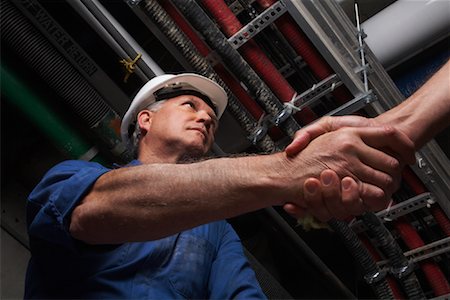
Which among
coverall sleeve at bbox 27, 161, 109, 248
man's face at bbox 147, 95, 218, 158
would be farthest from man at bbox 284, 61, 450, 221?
man's face at bbox 147, 95, 218, 158

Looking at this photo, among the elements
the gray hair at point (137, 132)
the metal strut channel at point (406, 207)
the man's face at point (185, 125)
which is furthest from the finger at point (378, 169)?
the metal strut channel at point (406, 207)

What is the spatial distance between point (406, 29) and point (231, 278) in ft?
4.30

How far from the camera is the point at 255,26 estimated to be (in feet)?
5.54

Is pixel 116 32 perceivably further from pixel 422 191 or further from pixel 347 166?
pixel 422 191

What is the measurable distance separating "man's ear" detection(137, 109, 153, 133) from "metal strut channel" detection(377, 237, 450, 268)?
4.13ft

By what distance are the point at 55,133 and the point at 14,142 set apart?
17.3 inches

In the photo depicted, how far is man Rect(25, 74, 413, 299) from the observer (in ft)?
2.97

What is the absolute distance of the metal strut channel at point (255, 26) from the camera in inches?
65.2

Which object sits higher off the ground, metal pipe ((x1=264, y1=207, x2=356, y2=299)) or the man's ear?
the man's ear

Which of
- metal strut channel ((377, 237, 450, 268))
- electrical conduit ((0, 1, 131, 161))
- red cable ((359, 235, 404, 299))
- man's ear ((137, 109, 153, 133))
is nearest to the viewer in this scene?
man's ear ((137, 109, 153, 133))

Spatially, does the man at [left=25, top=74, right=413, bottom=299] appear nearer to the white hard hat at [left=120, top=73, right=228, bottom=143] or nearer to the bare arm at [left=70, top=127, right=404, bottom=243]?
the bare arm at [left=70, top=127, right=404, bottom=243]

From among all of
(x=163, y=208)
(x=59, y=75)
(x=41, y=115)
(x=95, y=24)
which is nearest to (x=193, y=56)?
(x=95, y=24)

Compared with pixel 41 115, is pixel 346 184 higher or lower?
lower

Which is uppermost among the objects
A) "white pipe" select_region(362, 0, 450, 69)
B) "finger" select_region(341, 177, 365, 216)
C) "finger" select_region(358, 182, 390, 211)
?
"finger" select_region(341, 177, 365, 216)
